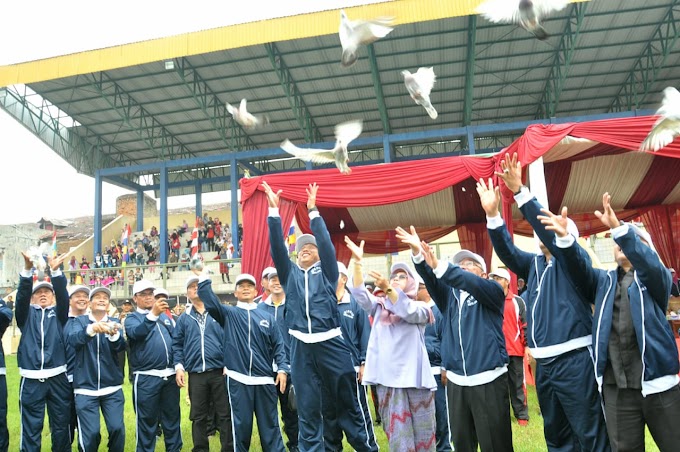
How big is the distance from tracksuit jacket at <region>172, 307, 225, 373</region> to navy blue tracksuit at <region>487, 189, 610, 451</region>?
2.85 m

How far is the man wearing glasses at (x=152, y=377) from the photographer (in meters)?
4.85

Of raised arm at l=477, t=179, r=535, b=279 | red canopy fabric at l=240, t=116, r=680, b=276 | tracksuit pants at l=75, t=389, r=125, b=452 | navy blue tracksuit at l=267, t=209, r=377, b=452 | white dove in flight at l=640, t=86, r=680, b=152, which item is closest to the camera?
raised arm at l=477, t=179, r=535, b=279

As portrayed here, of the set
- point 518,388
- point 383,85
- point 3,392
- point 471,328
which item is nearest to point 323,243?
point 471,328

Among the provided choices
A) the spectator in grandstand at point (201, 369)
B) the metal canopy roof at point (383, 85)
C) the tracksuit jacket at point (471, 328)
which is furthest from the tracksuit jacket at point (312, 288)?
the metal canopy roof at point (383, 85)

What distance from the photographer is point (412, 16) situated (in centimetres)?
1388

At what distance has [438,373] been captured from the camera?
491cm

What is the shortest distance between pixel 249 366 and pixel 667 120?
12.0ft

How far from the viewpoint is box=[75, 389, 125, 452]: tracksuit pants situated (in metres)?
4.51

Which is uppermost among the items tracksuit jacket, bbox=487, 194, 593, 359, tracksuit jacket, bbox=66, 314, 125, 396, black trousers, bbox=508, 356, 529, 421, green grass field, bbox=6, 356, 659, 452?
tracksuit jacket, bbox=487, 194, 593, 359

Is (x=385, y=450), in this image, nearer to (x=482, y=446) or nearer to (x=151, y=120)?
(x=482, y=446)

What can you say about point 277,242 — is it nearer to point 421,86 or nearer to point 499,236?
point 499,236

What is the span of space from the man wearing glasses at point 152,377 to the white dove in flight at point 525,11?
3610 mm

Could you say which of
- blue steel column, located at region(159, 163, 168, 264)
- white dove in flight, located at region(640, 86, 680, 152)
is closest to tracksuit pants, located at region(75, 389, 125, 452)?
white dove in flight, located at region(640, 86, 680, 152)

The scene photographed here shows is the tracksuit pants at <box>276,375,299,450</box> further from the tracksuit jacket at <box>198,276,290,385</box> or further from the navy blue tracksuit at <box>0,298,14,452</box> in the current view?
the navy blue tracksuit at <box>0,298,14,452</box>
